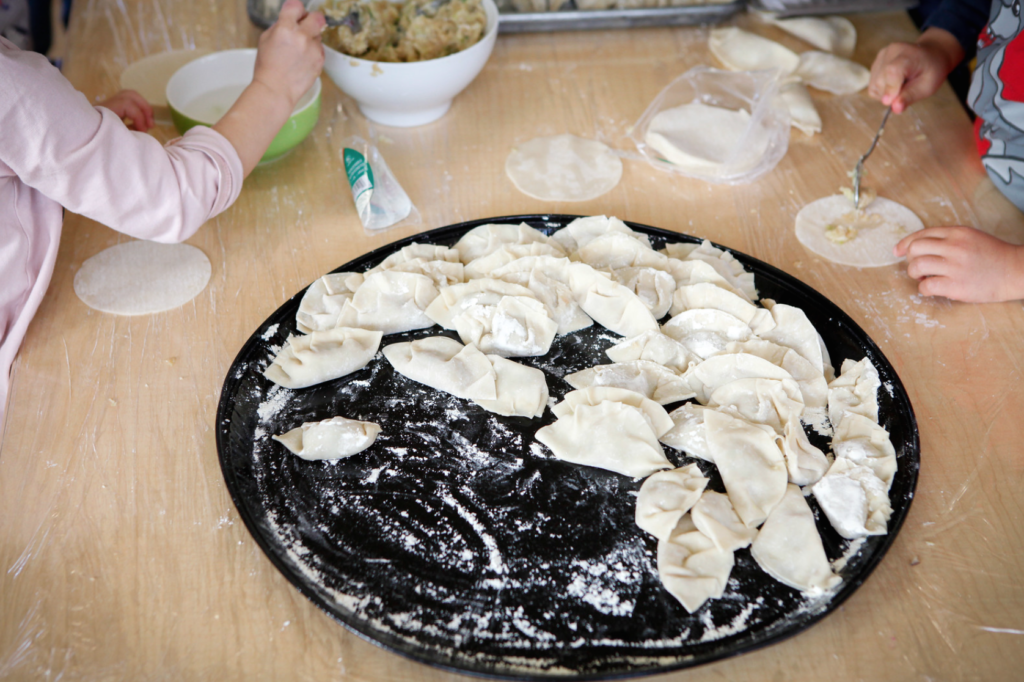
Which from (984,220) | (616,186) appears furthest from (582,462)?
(984,220)

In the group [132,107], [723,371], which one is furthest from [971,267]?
[132,107]

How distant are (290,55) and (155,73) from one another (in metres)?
0.52

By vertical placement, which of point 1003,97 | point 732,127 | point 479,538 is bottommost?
point 479,538

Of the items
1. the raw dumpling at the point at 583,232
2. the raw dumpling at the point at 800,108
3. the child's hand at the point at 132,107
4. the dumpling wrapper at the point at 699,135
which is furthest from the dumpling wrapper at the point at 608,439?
the child's hand at the point at 132,107

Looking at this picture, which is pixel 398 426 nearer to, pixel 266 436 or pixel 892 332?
pixel 266 436

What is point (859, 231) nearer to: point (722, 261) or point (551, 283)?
point (722, 261)

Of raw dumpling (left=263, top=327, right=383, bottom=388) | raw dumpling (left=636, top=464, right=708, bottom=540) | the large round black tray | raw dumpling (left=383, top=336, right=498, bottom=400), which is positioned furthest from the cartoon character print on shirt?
raw dumpling (left=263, top=327, right=383, bottom=388)

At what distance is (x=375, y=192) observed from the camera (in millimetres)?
1271

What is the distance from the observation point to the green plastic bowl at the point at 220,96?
1.27 m

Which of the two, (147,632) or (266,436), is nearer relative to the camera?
(147,632)

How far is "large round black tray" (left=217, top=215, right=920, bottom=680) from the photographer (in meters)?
0.73

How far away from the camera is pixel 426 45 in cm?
135

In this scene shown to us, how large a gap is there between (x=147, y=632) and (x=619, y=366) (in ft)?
2.11

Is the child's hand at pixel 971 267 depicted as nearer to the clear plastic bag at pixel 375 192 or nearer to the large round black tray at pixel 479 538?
the large round black tray at pixel 479 538
